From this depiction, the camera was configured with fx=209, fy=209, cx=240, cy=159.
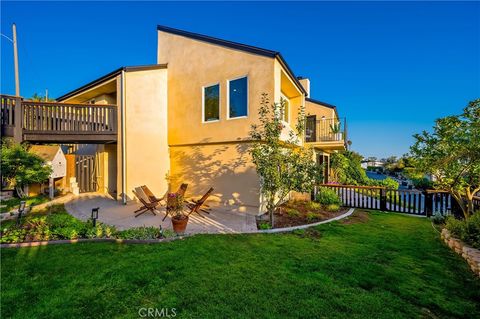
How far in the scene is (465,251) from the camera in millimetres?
4789

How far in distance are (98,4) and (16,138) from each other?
8.46 meters

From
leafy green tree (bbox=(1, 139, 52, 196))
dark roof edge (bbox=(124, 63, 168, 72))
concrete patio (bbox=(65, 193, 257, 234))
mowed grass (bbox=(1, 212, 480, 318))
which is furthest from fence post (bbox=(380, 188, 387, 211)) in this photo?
leafy green tree (bbox=(1, 139, 52, 196))

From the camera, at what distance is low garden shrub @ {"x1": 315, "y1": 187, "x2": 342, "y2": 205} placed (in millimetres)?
10173

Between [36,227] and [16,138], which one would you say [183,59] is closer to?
[16,138]

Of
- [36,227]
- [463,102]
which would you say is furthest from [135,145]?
[463,102]

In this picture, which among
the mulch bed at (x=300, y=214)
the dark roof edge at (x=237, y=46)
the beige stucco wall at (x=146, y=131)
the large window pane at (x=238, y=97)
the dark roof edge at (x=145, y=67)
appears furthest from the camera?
the beige stucco wall at (x=146, y=131)

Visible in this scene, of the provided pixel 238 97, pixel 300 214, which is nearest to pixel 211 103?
pixel 238 97

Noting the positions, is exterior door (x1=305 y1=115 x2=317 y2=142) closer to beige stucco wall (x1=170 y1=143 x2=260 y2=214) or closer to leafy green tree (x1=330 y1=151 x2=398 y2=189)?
leafy green tree (x1=330 y1=151 x2=398 y2=189)

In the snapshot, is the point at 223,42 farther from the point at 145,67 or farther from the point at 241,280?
→ the point at 241,280

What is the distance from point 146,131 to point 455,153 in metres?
12.0

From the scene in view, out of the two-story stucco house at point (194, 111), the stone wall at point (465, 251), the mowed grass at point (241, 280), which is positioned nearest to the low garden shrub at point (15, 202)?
the two-story stucco house at point (194, 111)

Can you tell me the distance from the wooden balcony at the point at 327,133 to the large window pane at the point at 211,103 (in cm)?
605

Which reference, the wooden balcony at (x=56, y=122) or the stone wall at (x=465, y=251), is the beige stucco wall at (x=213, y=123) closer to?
the wooden balcony at (x=56, y=122)

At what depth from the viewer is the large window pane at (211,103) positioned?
9.81 meters
